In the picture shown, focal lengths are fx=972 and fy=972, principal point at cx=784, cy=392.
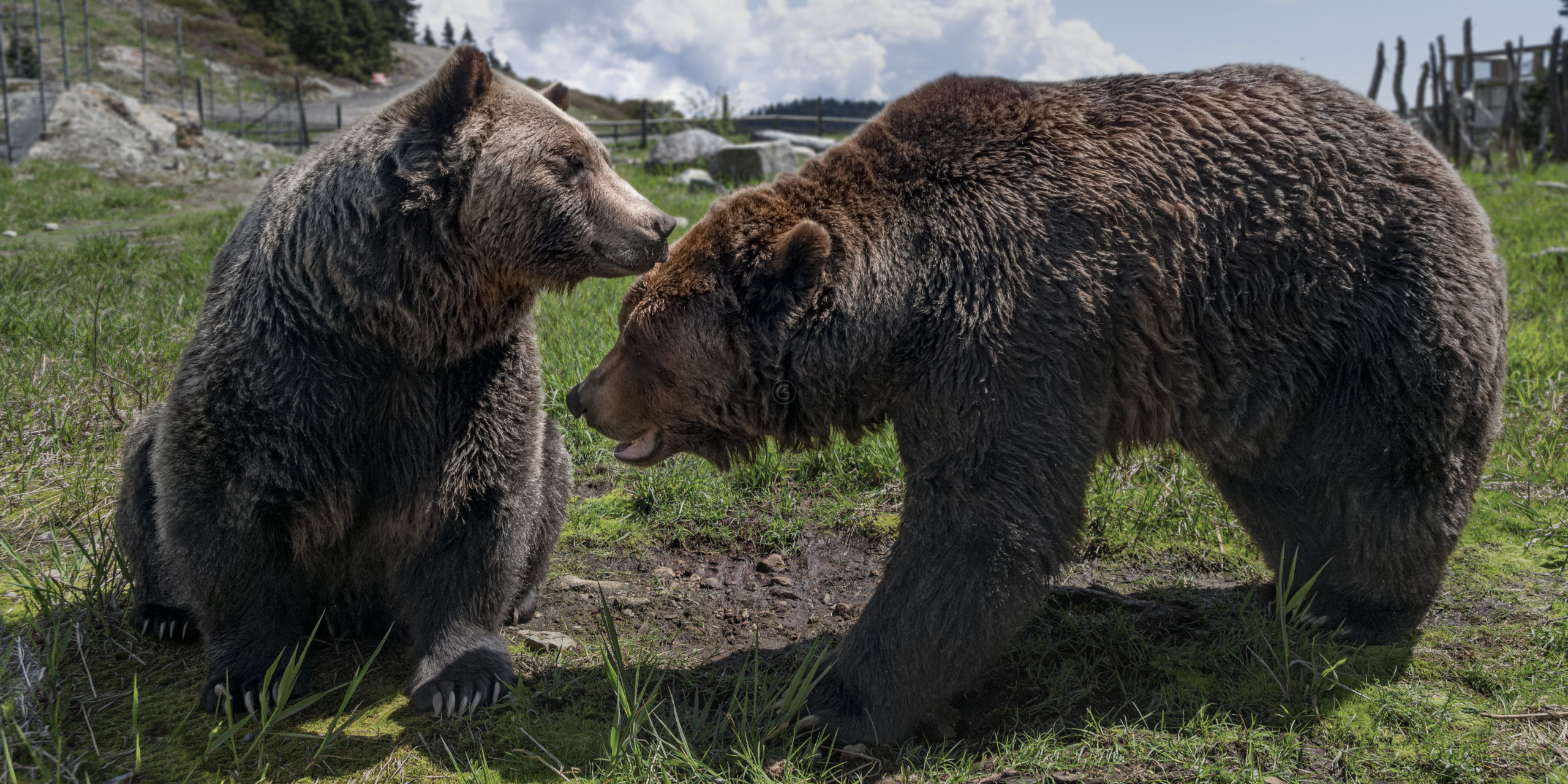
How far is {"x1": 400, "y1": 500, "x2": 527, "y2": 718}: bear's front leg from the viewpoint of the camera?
2.91 m

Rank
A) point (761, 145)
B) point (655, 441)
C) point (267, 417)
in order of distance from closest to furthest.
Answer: point (267, 417) → point (655, 441) → point (761, 145)

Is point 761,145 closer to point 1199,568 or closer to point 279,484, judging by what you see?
point 1199,568

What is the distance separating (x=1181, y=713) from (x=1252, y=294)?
1.24m

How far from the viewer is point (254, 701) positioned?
9.04 ft

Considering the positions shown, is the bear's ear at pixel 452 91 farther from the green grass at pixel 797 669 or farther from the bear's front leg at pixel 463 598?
the green grass at pixel 797 669

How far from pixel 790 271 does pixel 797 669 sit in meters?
1.21

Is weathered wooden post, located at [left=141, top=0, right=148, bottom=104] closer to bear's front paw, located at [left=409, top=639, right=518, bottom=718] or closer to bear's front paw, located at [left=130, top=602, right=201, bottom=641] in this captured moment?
bear's front paw, located at [left=130, top=602, right=201, bottom=641]

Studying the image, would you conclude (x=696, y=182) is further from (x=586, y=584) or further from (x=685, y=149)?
(x=586, y=584)

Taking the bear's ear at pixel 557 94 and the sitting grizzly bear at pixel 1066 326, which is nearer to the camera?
the sitting grizzly bear at pixel 1066 326

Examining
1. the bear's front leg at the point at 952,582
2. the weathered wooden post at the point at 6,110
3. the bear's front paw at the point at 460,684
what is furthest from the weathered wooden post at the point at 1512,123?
the weathered wooden post at the point at 6,110

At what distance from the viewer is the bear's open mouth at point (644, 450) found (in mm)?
3121

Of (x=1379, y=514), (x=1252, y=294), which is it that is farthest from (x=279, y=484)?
(x=1379, y=514)

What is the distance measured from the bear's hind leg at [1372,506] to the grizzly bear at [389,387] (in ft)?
6.96

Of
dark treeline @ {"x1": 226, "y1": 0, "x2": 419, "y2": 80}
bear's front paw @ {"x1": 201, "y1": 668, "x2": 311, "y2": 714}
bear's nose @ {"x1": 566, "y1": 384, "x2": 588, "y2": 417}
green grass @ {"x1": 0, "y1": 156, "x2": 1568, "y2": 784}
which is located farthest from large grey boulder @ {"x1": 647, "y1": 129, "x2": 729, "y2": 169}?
dark treeline @ {"x1": 226, "y1": 0, "x2": 419, "y2": 80}
